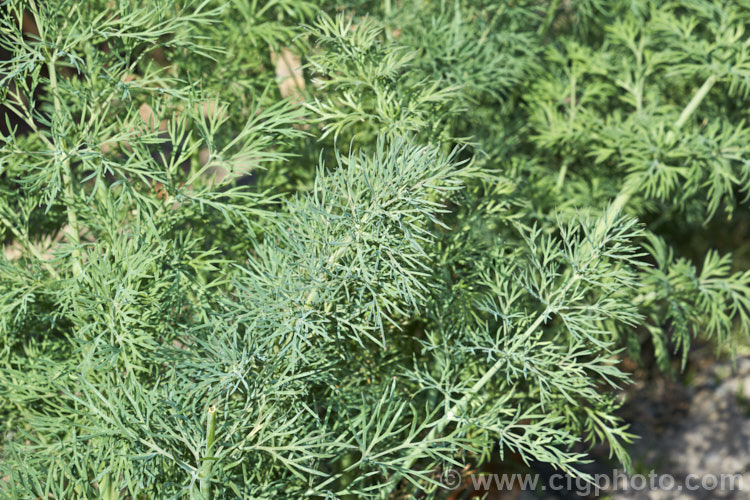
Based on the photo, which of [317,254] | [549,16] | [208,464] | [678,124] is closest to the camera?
[208,464]

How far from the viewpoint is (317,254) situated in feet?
3.28

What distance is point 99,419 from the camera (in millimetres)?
1009

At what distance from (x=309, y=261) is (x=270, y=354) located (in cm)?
15

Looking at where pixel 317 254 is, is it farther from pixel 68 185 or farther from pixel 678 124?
pixel 678 124

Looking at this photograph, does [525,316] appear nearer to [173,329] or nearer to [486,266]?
[486,266]

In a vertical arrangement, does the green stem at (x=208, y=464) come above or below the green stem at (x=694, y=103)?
below

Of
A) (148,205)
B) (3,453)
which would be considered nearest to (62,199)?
(148,205)

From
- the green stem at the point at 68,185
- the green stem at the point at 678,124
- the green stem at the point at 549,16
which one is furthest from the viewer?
the green stem at the point at 549,16

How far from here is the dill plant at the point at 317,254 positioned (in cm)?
95

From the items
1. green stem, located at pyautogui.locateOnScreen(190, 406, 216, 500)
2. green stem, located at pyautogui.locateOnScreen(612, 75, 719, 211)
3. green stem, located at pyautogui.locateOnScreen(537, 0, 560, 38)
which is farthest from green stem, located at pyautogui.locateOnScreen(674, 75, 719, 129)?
green stem, located at pyautogui.locateOnScreen(190, 406, 216, 500)

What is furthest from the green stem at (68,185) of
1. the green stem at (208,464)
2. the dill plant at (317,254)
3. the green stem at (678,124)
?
the green stem at (678,124)

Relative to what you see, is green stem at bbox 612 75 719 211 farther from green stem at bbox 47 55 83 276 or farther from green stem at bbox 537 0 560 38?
green stem at bbox 47 55 83 276

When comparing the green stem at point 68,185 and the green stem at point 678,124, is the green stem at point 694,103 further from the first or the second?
the green stem at point 68,185

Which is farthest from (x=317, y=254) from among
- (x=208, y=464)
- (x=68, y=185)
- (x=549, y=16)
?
(x=549, y=16)
